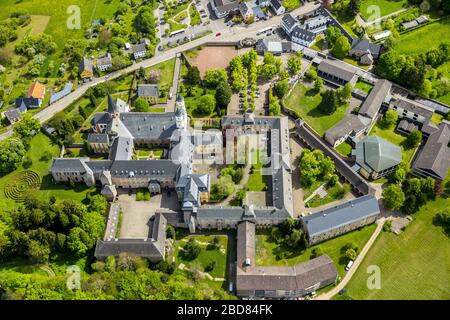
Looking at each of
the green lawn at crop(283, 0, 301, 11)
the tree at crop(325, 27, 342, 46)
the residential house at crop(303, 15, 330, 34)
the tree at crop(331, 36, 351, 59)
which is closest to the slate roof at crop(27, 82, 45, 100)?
the residential house at crop(303, 15, 330, 34)

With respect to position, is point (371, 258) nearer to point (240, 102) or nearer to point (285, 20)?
point (240, 102)

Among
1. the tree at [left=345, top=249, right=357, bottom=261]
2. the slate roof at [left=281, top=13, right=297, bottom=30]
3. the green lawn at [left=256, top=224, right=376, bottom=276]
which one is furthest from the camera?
the slate roof at [left=281, top=13, right=297, bottom=30]

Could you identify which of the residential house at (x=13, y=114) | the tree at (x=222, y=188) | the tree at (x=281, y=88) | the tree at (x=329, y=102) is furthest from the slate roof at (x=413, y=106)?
the residential house at (x=13, y=114)

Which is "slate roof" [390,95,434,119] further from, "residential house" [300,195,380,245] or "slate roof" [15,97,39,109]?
"slate roof" [15,97,39,109]

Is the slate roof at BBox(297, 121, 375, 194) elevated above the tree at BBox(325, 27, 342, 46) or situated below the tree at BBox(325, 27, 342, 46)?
below

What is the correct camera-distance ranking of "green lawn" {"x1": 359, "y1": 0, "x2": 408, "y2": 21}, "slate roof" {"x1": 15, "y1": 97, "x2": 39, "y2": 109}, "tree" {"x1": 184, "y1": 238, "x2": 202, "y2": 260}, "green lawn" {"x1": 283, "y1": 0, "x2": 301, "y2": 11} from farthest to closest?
"green lawn" {"x1": 283, "y1": 0, "x2": 301, "y2": 11}, "green lawn" {"x1": 359, "y1": 0, "x2": 408, "y2": 21}, "slate roof" {"x1": 15, "y1": 97, "x2": 39, "y2": 109}, "tree" {"x1": 184, "y1": 238, "x2": 202, "y2": 260}

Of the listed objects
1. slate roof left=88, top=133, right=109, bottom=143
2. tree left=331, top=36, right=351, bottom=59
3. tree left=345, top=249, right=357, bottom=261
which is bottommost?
tree left=345, top=249, right=357, bottom=261

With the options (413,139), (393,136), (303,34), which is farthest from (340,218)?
(303,34)

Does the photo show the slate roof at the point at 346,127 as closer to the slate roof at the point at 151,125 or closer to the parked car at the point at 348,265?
the parked car at the point at 348,265
